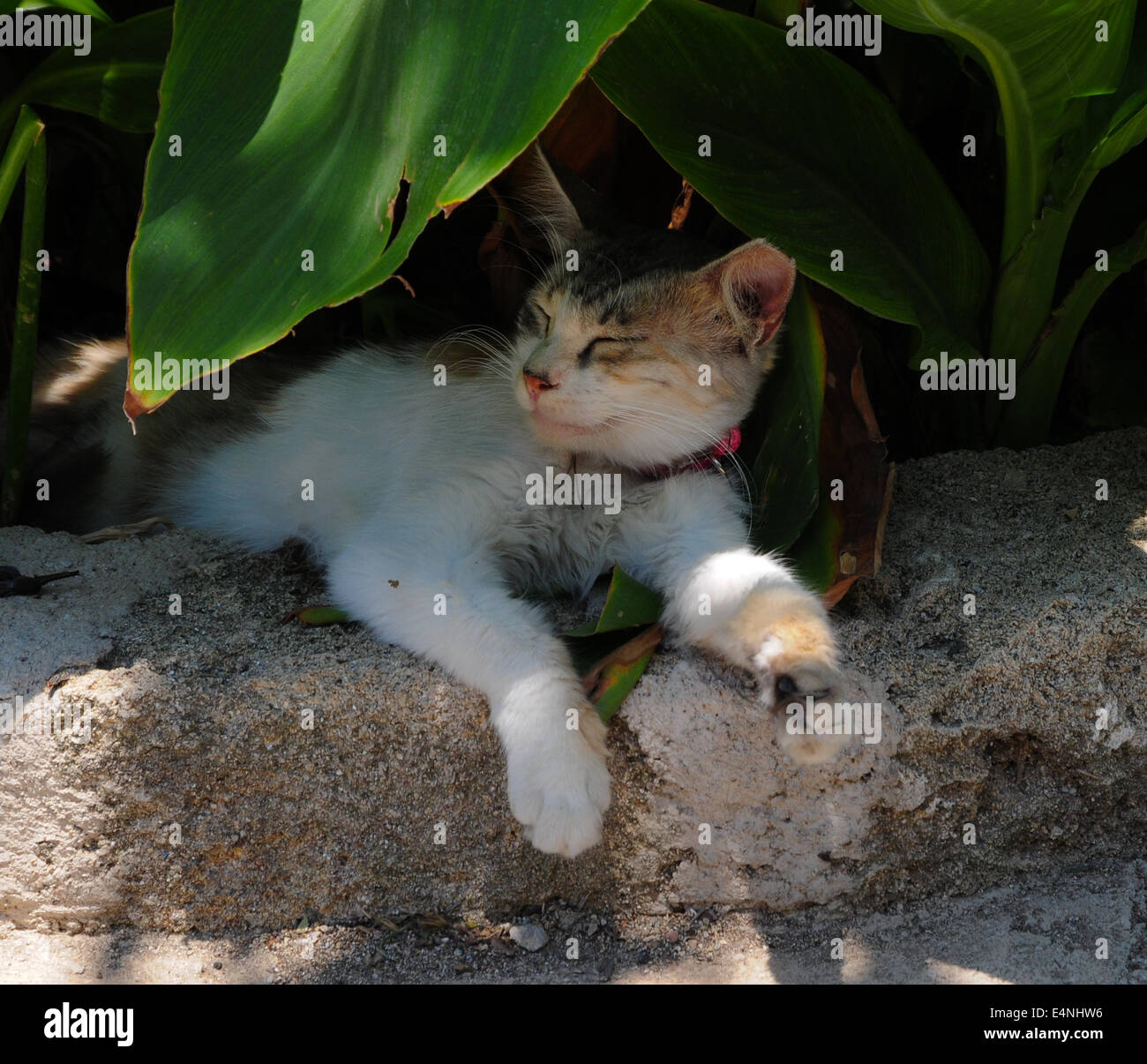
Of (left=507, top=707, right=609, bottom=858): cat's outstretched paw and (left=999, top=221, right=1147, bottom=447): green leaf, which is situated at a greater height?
(left=999, top=221, right=1147, bottom=447): green leaf

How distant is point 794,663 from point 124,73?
5.41 ft

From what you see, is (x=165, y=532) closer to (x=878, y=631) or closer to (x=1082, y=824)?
(x=878, y=631)

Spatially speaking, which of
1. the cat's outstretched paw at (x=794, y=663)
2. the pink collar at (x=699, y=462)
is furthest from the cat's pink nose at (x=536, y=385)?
the cat's outstretched paw at (x=794, y=663)

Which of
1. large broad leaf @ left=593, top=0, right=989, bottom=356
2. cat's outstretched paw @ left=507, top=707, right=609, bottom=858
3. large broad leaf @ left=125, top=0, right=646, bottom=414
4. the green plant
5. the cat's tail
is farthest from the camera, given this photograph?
the cat's tail

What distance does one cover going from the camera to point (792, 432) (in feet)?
6.51

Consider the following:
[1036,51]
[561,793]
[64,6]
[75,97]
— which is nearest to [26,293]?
[75,97]

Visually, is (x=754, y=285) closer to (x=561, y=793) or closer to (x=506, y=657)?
(x=506, y=657)

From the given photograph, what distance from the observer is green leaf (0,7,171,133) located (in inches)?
80.9

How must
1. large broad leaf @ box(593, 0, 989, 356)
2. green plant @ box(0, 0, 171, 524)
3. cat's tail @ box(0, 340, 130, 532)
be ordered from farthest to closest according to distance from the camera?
cat's tail @ box(0, 340, 130, 532) → green plant @ box(0, 0, 171, 524) → large broad leaf @ box(593, 0, 989, 356)

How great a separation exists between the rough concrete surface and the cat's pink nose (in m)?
0.51

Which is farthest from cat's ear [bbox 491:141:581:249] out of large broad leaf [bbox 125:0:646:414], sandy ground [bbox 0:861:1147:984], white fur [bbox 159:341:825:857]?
sandy ground [bbox 0:861:1147:984]

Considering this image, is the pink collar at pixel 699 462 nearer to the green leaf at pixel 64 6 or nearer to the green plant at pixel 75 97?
the green plant at pixel 75 97

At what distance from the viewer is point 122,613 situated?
1.90 metres

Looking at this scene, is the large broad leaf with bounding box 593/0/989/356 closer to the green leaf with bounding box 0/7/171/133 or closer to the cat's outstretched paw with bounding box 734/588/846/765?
the cat's outstretched paw with bounding box 734/588/846/765
